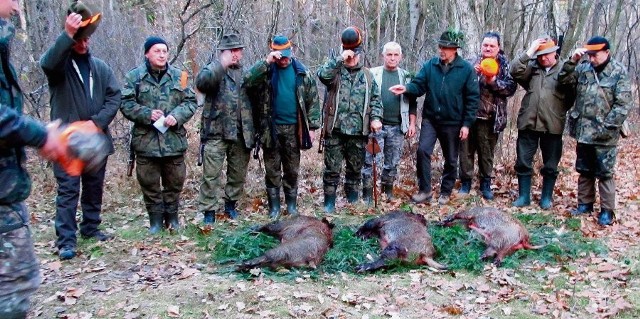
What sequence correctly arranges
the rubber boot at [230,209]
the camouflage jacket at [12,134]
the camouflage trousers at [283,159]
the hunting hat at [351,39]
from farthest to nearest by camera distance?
the rubber boot at [230,209]
the camouflage trousers at [283,159]
the hunting hat at [351,39]
the camouflage jacket at [12,134]

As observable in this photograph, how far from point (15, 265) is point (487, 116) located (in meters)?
6.20

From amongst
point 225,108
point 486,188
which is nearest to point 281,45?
point 225,108

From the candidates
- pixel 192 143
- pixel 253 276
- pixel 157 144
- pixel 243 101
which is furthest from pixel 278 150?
pixel 192 143

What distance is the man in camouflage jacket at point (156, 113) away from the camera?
5.83 m

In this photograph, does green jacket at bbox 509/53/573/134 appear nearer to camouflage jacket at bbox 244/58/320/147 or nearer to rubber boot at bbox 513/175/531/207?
rubber boot at bbox 513/175/531/207

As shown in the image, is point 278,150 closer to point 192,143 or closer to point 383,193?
point 383,193

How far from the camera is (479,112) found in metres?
7.57

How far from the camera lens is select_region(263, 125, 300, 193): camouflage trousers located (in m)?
6.78

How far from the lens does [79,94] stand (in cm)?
555

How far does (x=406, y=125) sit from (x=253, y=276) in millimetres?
3367

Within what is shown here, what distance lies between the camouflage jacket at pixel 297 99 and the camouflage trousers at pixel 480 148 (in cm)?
234

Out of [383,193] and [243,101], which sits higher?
[243,101]

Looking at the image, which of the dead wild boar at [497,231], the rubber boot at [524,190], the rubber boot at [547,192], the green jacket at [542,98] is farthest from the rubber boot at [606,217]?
the dead wild boar at [497,231]

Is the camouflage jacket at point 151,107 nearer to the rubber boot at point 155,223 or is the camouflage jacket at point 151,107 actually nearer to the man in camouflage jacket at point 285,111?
the rubber boot at point 155,223
